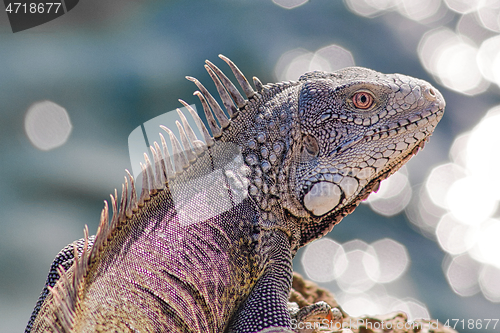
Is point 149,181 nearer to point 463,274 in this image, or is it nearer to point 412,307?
point 412,307

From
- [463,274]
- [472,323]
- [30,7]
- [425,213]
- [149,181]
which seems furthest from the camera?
[425,213]

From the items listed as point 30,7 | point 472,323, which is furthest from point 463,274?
point 30,7

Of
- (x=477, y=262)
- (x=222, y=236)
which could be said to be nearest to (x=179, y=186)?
(x=222, y=236)

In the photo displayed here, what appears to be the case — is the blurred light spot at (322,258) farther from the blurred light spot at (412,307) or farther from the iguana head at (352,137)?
the iguana head at (352,137)

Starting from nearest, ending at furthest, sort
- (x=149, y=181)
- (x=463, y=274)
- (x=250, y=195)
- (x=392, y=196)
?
(x=149, y=181)
(x=250, y=195)
(x=463, y=274)
(x=392, y=196)

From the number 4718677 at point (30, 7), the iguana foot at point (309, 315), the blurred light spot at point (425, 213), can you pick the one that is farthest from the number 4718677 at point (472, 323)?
the number 4718677 at point (30, 7)

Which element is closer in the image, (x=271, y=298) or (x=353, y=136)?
(x=271, y=298)
